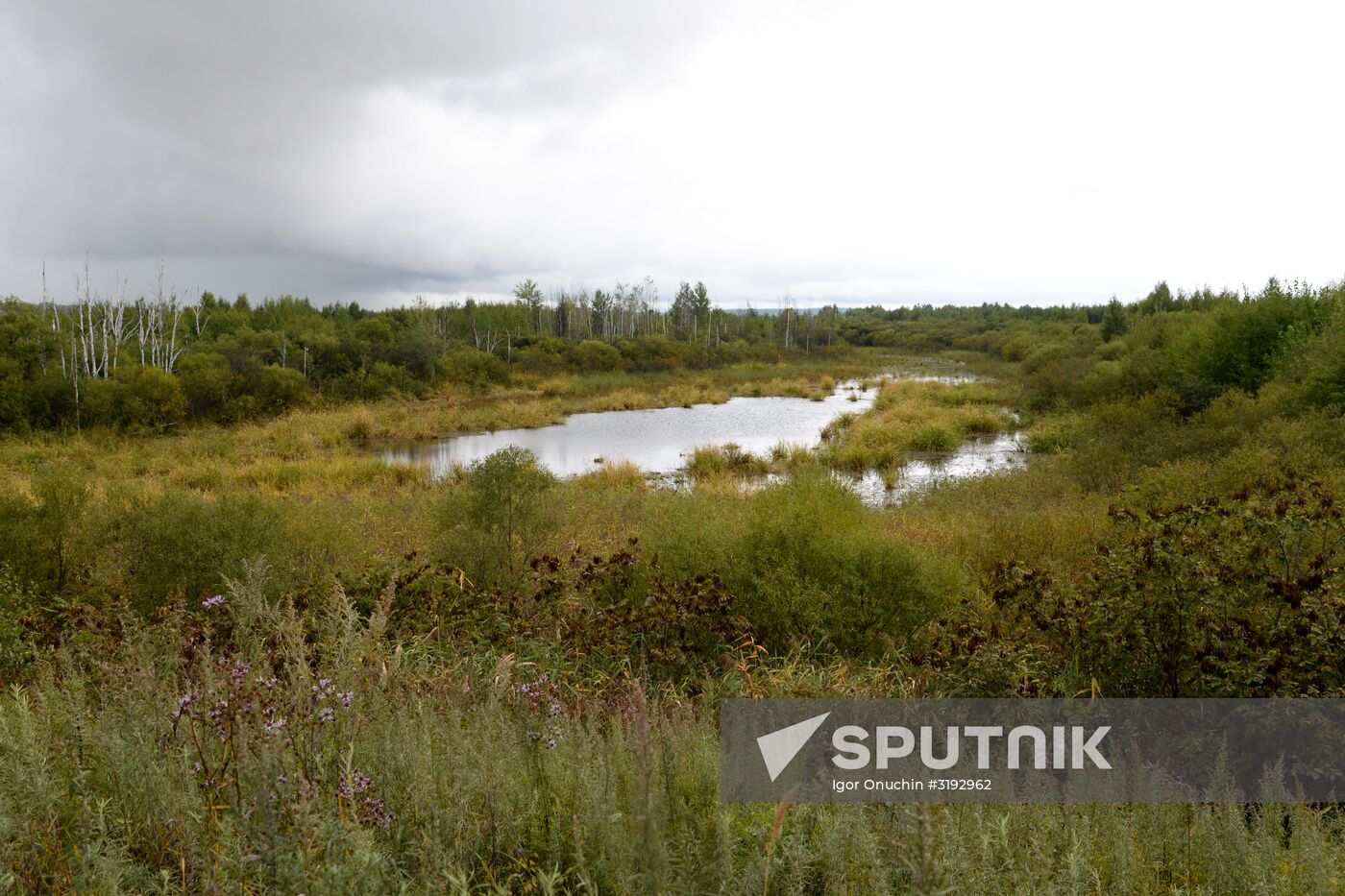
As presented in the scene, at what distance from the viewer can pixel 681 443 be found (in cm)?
2323

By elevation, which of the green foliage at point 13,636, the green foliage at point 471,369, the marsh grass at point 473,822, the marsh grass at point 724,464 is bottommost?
the marsh grass at point 724,464

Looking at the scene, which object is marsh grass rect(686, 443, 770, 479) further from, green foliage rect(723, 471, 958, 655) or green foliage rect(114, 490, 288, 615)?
green foliage rect(114, 490, 288, 615)

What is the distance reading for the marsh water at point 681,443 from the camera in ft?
58.4

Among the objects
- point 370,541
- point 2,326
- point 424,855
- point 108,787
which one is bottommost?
point 370,541

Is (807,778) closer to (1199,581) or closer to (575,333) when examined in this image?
(1199,581)

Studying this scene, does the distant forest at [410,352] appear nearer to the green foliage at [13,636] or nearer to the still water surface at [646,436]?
the still water surface at [646,436]

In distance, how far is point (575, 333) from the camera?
61625 millimetres

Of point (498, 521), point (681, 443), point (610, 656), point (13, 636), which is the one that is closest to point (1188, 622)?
point (610, 656)

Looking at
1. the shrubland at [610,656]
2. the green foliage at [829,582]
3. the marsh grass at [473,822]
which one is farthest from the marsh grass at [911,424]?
the marsh grass at [473,822]

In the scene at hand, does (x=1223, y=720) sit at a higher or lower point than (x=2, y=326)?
lower

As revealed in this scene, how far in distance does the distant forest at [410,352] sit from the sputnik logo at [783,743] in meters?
14.0

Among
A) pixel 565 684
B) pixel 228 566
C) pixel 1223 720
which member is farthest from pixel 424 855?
pixel 228 566

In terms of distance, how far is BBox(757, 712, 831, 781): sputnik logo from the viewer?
299 centimetres

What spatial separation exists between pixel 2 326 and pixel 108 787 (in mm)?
29976
